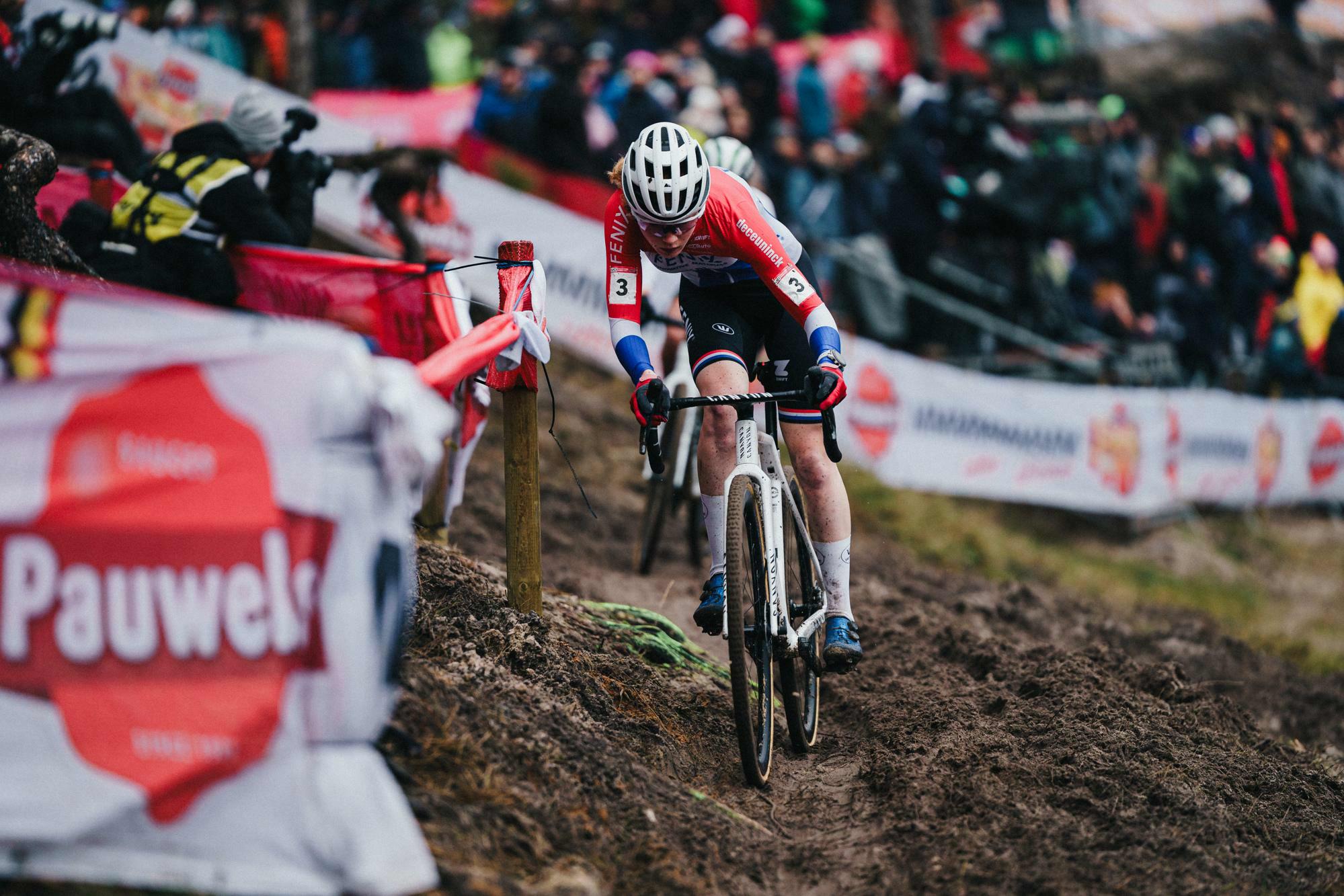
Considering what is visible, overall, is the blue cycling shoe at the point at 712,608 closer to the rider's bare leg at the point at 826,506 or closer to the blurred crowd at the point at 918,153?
the rider's bare leg at the point at 826,506

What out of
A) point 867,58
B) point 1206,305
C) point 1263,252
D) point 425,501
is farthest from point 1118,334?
point 425,501

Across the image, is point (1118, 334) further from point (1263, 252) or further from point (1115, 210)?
point (1263, 252)

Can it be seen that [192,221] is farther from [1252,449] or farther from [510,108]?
[1252,449]

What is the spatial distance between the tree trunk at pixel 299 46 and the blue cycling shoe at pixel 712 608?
9.61m

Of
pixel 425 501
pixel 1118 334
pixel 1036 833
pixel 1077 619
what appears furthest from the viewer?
pixel 1118 334

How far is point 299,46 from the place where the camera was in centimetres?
1284

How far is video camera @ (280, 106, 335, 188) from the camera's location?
7.09 metres

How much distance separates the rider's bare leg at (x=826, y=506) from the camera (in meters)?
5.22

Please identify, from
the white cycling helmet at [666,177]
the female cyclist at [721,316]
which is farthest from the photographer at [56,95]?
the white cycling helmet at [666,177]

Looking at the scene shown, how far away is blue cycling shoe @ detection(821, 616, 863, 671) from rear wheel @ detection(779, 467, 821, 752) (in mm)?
62

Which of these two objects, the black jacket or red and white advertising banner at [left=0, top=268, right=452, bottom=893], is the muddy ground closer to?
red and white advertising banner at [left=0, top=268, right=452, bottom=893]

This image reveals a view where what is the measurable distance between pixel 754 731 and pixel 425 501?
A: 2.29m

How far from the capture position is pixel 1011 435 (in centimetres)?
1218

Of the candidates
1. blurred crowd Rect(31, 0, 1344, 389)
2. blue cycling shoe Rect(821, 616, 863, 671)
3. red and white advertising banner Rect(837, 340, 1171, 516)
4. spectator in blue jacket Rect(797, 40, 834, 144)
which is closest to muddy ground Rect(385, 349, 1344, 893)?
blue cycling shoe Rect(821, 616, 863, 671)
